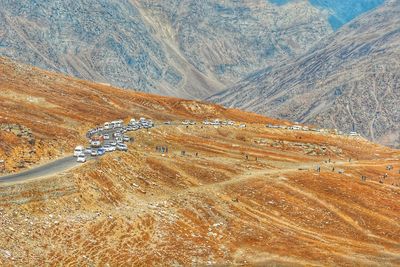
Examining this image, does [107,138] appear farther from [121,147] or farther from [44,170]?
[44,170]

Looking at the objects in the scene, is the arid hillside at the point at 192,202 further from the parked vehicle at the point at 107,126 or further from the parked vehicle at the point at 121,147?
the parked vehicle at the point at 107,126

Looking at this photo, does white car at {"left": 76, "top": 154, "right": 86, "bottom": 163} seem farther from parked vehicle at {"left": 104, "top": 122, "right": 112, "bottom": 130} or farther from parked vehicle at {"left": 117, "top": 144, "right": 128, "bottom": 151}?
parked vehicle at {"left": 104, "top": 122, "right": 112, "bottom": 130}

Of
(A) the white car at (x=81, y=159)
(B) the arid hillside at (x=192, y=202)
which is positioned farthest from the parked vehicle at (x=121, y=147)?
(A) the white car at (x=81, y=159)

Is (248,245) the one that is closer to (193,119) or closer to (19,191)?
(19,191)

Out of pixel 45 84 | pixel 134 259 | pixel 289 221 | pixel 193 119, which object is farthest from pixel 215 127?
pixel 134 259

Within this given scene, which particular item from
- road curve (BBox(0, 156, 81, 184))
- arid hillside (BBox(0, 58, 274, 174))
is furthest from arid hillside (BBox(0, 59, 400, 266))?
road curve (BBox(0, 156, 81, 184))

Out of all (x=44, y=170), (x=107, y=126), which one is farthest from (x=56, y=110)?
(x=44, y=170)
